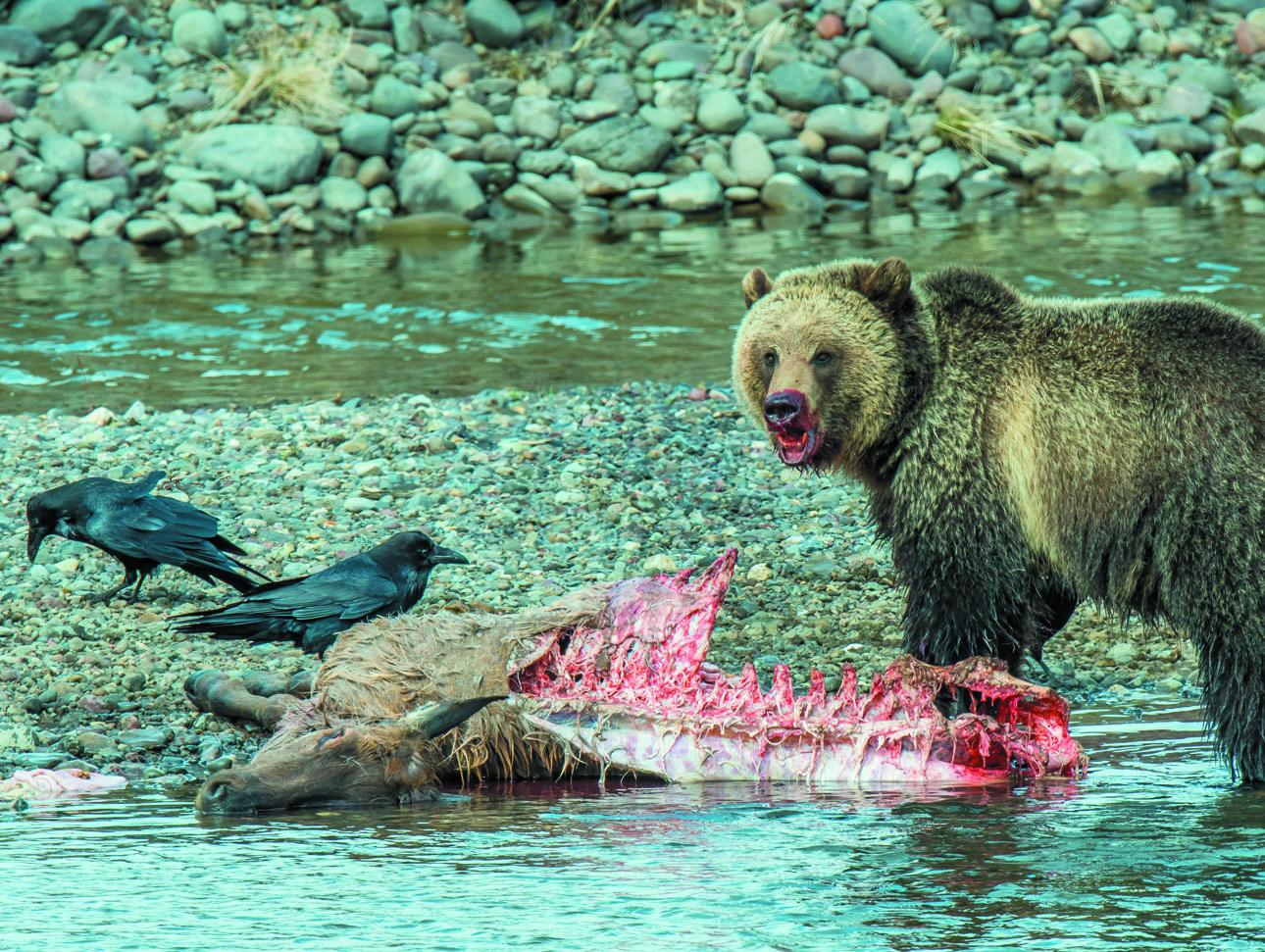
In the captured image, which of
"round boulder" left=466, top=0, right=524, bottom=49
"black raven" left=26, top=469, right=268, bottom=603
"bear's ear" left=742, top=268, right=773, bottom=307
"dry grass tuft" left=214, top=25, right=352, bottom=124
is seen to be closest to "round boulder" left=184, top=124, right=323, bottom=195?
"dry grass tuft" left=214, top=25, right=352, bottom=124

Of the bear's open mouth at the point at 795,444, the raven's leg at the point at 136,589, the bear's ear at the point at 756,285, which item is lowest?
the raven's leg at the point at 136,589

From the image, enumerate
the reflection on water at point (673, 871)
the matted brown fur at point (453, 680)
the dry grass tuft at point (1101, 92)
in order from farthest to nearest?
1. the dry grass tuft at point (1101, 92)
2. the matted brown fur at point (453, 680)
3. the reflection on water at point (673, 871)

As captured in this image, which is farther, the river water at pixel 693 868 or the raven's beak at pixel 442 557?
the raven's beak at pixel 442 557

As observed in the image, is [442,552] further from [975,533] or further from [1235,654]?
[1235,654]

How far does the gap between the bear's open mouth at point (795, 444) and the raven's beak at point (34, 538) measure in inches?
134

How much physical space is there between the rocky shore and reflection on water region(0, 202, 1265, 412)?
1018 mm

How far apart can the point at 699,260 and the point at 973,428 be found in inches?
446

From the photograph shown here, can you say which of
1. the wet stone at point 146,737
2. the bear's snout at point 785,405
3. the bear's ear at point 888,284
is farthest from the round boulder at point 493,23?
the wet stone at point 146,737

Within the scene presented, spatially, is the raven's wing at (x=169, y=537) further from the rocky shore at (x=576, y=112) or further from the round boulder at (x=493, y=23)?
the round boulder at (x=493, y=23)

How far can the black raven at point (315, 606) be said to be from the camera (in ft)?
18.5

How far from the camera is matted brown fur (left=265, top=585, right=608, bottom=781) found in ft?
15.4

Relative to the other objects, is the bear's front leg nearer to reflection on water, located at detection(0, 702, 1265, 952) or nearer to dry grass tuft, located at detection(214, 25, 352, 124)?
reflection on water, located at detection(0, 702, 1265, 952)

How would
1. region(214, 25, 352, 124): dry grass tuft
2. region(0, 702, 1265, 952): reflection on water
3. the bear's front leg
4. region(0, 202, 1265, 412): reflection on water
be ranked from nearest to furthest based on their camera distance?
region(0, 702, 1265, 952): reflection on water → the bear's front leg → region(0, 202, 1265, 412): reflection on water → region(214, 25, 352, 124): dry grass tuft

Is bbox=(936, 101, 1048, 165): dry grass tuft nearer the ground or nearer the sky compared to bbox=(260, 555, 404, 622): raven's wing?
nearer the sky
